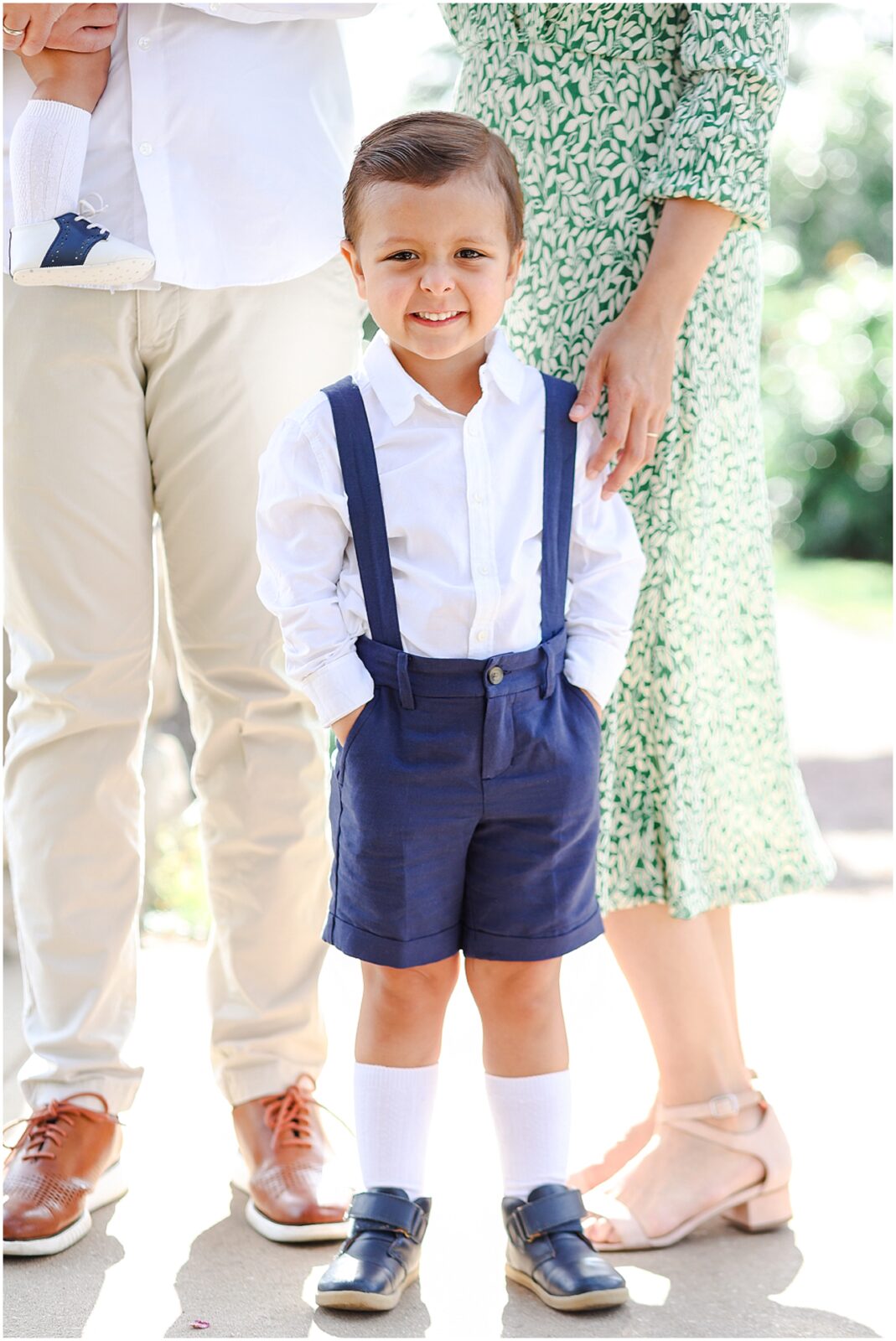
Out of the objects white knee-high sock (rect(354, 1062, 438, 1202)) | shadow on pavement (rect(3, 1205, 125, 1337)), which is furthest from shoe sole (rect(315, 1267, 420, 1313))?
shadow on pavement (rect(3, 1205, 125, 1337))

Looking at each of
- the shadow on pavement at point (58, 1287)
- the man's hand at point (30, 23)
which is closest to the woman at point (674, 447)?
the man's hand at point (30, 23)

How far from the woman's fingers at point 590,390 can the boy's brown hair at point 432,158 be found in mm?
185

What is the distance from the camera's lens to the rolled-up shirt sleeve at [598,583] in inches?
71.3

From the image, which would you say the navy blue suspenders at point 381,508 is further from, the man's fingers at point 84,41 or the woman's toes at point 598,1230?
the woman's toes at point 598,1230

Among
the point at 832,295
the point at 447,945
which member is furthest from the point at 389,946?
the point at 832,295

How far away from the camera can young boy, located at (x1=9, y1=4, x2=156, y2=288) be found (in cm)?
183

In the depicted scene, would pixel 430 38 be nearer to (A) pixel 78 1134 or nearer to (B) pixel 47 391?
(B) pixel 47 391

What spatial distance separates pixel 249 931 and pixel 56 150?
1.09 metres

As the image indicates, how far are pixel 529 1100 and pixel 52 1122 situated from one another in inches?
26.6

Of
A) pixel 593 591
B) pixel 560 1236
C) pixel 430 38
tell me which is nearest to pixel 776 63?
pixel 593 591

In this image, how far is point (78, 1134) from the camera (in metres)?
2.00

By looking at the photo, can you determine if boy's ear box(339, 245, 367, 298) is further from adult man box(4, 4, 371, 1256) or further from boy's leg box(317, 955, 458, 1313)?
boy's leg box(317, 955, 458, 1313)

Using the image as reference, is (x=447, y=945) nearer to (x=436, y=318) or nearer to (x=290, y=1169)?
(x=290, y=1169)

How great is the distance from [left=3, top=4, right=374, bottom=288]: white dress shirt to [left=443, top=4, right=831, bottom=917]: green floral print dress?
256mm
